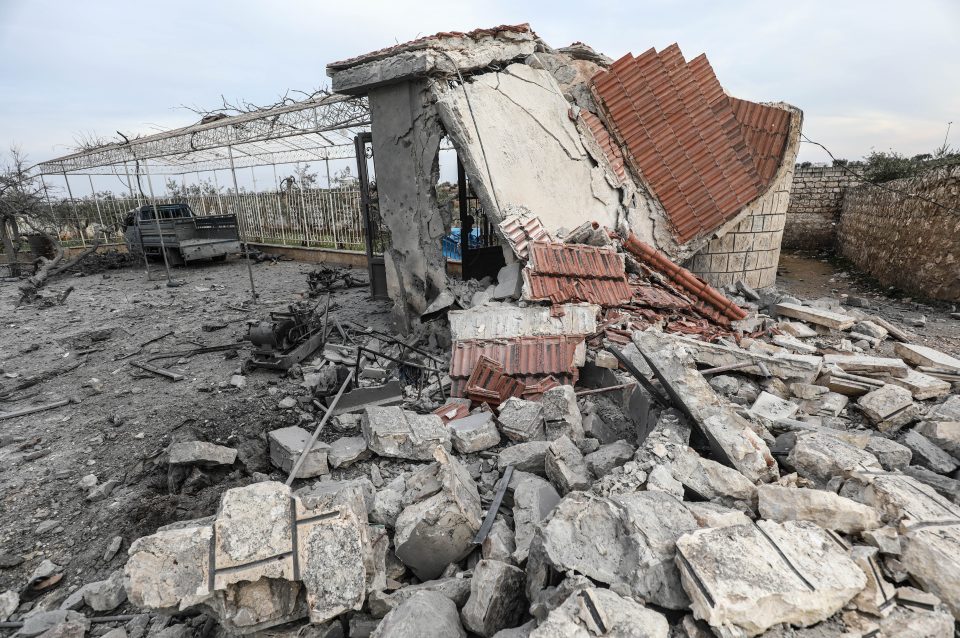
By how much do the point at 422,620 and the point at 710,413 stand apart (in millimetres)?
2289

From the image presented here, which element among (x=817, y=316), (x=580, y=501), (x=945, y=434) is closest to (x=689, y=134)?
(x=817, y=316)

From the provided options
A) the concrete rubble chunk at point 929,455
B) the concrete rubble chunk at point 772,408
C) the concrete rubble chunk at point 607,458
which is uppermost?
the concrete rubble chunk at point 772,408

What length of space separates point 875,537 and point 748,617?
0.94 m

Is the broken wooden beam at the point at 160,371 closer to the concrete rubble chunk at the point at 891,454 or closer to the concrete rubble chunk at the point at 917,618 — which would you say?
the concrete rubble chunk at the point at 917,618

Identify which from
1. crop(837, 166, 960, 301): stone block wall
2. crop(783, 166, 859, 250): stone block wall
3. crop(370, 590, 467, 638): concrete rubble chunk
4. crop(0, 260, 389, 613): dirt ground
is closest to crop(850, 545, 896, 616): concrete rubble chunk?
crop(370, 590, 467, 638): concrete rubble chunk

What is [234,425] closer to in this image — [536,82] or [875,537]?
[875,537]

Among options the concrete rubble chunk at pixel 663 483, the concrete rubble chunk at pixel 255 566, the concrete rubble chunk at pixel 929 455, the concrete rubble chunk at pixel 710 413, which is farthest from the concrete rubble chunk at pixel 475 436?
the concrete rubble chunk at pixel 929 455

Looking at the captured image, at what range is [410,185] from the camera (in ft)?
21.4

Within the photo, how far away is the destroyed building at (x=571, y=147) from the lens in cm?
590

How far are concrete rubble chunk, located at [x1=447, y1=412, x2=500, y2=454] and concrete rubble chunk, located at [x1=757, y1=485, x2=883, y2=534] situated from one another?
2.15 m

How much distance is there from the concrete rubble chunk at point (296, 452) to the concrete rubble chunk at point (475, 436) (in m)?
1.12

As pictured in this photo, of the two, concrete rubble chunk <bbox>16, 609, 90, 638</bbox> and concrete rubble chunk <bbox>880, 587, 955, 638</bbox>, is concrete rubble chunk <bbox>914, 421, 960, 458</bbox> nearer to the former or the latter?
concrete rubble chunk <bbox>880, 587, 955, 638</bbox>

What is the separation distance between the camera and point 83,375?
6531 millimetres

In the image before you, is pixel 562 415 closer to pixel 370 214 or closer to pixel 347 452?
pixel 347 452
